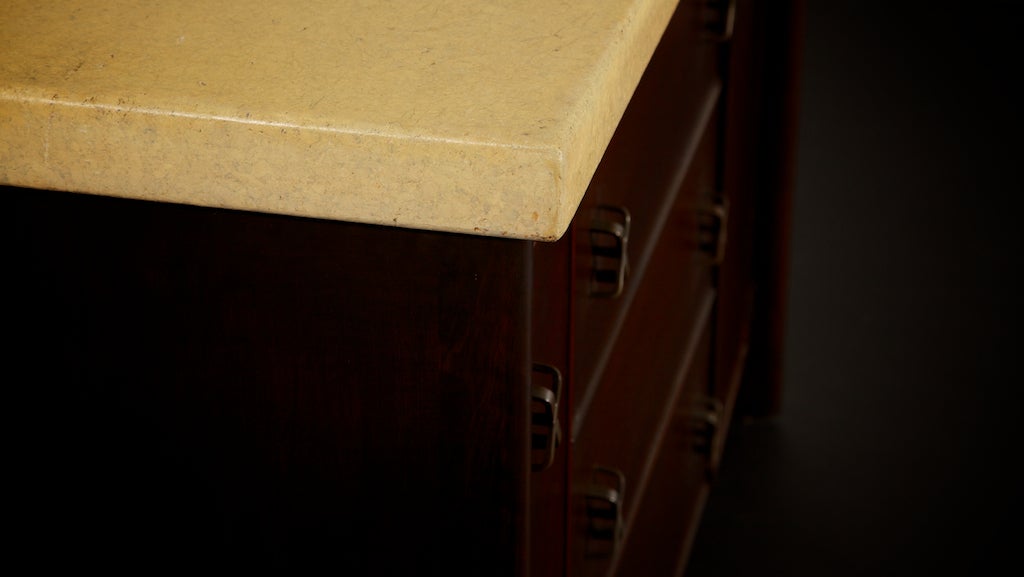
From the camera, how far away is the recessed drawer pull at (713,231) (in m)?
1.30

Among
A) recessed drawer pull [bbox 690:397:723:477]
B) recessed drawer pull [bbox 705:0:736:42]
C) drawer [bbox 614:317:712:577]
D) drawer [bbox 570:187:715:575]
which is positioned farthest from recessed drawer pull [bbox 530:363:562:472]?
recessed drawer pull [bbox 690:397:723:477]

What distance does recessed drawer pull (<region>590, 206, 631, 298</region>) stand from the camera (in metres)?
0.79

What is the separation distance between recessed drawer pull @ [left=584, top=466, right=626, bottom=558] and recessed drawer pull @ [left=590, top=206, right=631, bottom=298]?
0.15 meters

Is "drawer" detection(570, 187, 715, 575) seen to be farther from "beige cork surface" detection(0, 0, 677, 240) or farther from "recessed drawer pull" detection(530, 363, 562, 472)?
"beige cork surface" detection(0, 0, 677, 240)

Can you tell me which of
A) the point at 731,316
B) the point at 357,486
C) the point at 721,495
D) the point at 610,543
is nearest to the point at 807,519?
the point at 721,495

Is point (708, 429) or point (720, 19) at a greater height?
point (720, 19)

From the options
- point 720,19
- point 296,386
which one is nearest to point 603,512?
point 296,386

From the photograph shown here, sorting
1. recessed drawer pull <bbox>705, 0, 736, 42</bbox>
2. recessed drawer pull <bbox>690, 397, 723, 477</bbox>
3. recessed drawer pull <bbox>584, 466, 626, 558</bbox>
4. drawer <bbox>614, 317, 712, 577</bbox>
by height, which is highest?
recessed drawer pull <bbox>705, 0, 736, 42</bbox>

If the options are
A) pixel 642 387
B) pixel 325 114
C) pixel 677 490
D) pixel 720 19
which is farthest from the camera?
pixel 677 490

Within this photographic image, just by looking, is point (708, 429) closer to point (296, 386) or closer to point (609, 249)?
point (609, 249)

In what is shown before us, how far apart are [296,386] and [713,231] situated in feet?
Result: 2.50

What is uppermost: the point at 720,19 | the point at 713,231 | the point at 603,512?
the point at 720,19

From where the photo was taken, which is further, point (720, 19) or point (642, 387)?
point (720, 19)

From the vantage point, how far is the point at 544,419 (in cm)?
69
